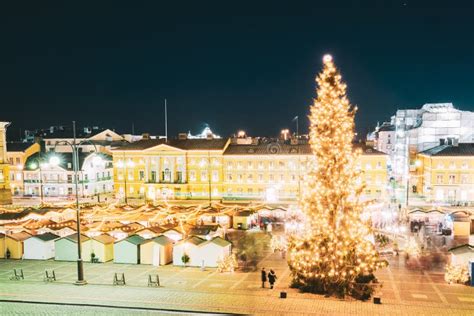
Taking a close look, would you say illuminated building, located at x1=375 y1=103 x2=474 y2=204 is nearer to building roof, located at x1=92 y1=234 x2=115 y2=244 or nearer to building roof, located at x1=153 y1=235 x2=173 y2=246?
building roof, located at x1=153 y1=235 x2=173 y2=246

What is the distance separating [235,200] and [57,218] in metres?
28.8

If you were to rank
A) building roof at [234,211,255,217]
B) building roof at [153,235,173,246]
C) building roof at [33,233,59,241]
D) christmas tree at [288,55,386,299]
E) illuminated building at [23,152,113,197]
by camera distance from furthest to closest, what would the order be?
1. illuminated building at [23,152,113,197]
2. building roof at [234,211,255,217]
3. building roof at [33,233,59,241]
4. building roof at [153,235,173,246]
5. christmas tree at [288,55,386,299]

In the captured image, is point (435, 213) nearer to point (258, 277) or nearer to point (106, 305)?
point (258, 277)

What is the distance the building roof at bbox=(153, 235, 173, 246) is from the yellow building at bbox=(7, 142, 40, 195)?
183ft

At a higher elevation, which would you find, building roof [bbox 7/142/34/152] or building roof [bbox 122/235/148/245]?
building roof [bbox 7/142/34/152]

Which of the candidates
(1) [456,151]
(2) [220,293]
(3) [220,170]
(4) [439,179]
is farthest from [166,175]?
(2) [220,293]

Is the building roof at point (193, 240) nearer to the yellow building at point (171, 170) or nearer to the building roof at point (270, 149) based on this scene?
the yellow building at point (171, 170)

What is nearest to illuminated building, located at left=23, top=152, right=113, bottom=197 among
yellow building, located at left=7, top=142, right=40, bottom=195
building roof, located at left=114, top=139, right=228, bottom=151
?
yellow building, located at left=7, top=142, right=40, bottom=195

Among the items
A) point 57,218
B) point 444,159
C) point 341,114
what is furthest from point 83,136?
point 341,114

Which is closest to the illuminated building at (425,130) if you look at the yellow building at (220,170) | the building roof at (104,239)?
the yellow building at (220,170)

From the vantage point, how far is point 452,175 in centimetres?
6506

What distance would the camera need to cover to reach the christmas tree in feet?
70.4

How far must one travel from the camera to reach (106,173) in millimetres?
83375

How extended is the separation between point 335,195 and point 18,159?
7546 centimetres
